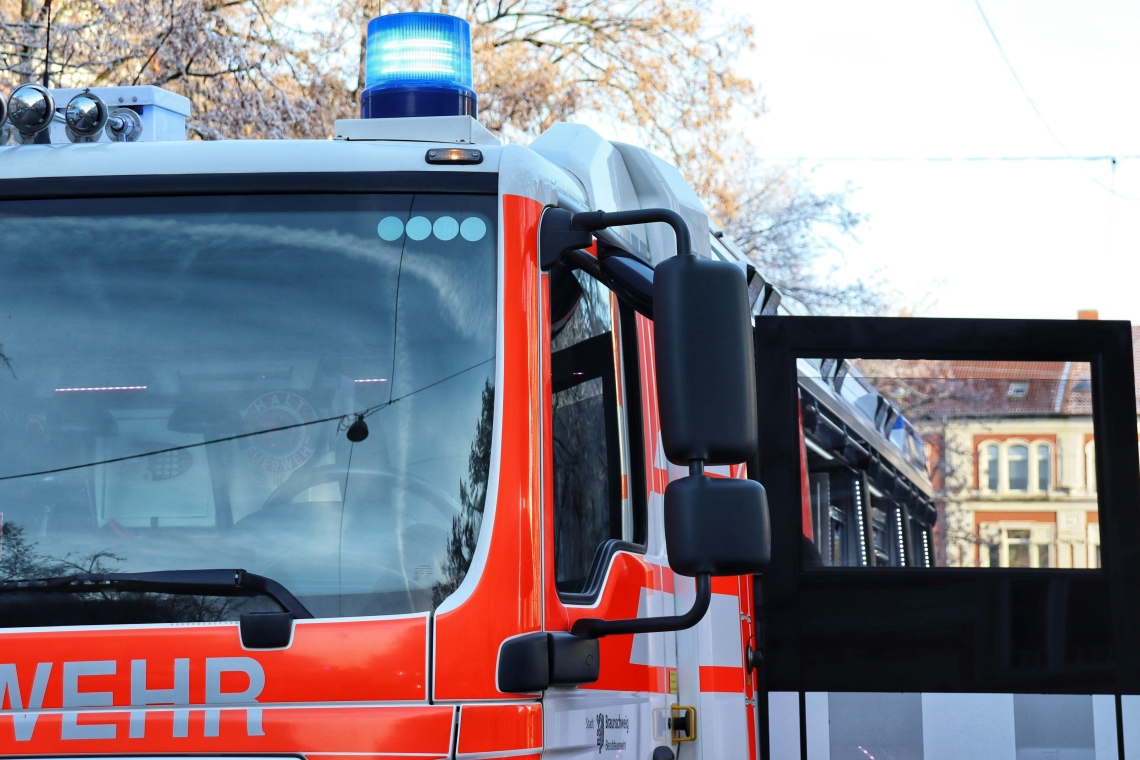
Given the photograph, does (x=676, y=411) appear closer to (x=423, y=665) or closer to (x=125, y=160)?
(x=423, y=665)

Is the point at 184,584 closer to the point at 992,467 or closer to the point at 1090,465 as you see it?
the point at 992,467

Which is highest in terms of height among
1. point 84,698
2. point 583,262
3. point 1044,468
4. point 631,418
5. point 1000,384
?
point 583,262

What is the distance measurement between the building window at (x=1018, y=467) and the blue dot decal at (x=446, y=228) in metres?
2.19

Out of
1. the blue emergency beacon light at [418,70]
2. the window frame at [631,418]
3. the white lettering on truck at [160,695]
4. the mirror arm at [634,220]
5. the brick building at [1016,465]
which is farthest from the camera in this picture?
the brick building at [1016,465]

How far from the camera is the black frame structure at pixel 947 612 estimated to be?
3855mm

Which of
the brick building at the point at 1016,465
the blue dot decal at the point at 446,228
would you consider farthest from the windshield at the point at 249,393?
the brick building at the point at 1016,465

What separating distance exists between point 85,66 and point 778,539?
1016 cm

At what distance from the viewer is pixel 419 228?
2.71 meters

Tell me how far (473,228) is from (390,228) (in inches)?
6.5

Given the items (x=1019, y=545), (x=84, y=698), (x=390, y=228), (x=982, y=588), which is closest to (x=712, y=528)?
(x=390, y=228)

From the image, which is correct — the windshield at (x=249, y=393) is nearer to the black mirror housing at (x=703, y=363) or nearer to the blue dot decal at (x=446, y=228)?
the blue dot decal at (x=446, y=228)

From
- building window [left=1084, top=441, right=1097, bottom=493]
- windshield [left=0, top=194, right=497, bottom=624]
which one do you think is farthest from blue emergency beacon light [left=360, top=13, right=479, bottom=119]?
building window [left=1084, top=441, right=1097, bottom=493]

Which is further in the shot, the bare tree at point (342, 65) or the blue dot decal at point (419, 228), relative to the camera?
the bare tree at point (342, 65)

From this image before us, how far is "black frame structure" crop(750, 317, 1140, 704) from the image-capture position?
3855 mm
